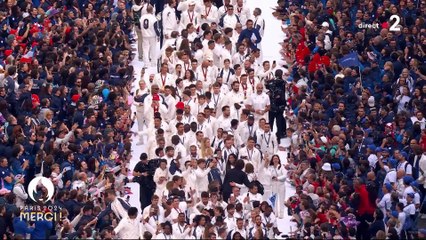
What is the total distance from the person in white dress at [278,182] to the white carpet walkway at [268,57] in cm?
27

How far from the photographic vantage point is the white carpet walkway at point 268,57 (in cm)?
4028

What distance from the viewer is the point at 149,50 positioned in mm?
48719

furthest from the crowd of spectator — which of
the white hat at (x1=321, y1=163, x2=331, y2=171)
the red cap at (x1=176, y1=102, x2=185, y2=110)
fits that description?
the white hat at (x1=321, y1=163, x2=331, y2=171)

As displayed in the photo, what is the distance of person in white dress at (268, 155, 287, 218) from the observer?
39.7m

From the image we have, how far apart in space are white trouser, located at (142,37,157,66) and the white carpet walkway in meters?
0.31

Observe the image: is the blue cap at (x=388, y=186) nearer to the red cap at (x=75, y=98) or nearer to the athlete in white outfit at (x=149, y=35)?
the red cap at (x=75, y=98)

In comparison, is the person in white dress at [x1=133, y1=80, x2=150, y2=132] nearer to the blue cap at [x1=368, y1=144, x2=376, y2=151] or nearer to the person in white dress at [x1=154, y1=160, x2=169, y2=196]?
the person in white dress at [x1=154, y1=160, x2=169, y2=196]

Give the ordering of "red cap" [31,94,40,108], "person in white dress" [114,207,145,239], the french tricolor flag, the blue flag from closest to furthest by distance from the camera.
A: "person in white dress" [114,207,145,239] < "red cap" [31,94,40,108] < the french tricolor flag < the blue flag

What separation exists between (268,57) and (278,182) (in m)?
10.4

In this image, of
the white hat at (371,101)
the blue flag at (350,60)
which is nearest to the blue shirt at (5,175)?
the white hat at (371,101)

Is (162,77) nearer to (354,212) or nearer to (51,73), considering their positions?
(51,73)

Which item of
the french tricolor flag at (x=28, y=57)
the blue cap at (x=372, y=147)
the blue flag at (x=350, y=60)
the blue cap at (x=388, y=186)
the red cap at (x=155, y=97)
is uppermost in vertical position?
the french tricolor flag at (x=28, y=57)

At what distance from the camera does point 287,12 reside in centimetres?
5266

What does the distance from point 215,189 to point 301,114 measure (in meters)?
5.50
